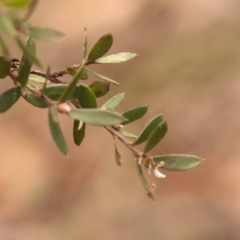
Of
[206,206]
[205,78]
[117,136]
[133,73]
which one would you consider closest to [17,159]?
[133,73]

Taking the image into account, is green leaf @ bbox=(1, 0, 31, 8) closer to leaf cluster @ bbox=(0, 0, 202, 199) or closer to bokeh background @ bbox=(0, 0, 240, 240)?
leaf cluster @ bbox=(0, 0, 202, 199)

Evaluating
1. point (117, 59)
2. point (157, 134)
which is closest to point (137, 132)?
point (117, 59)

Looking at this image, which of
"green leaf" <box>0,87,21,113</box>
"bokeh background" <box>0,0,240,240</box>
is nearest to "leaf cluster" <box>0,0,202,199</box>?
"green leaf" <box>0,87,21,113</box>

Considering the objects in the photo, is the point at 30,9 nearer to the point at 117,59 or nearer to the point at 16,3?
the point at 16,3

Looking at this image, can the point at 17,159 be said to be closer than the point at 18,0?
No

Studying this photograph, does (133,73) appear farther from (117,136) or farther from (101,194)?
(117,136)

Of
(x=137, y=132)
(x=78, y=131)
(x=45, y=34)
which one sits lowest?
(x=137, y=132)
